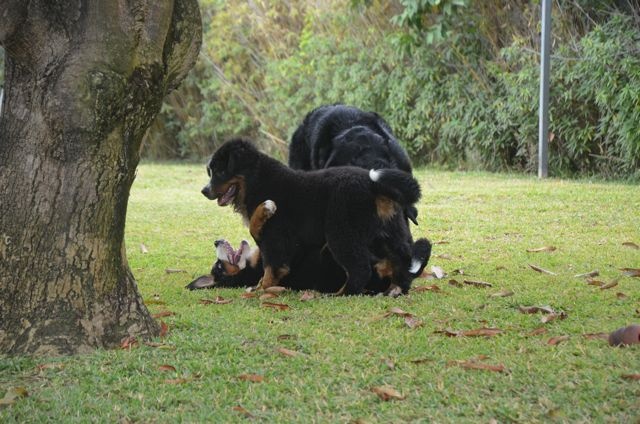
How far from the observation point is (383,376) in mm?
4613

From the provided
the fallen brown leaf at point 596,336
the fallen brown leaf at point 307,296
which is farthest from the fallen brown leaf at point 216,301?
the fallen brown leaf at point 596,336

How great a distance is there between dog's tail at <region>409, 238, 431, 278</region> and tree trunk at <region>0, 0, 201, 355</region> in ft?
8.69

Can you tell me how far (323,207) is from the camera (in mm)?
6758

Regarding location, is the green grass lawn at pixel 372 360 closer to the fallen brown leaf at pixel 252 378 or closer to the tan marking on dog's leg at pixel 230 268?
the fallen brown leaf at pixel 252 378

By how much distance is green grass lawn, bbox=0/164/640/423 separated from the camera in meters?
4.16

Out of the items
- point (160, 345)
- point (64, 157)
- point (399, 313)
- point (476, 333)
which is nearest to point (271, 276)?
point (399, 313)

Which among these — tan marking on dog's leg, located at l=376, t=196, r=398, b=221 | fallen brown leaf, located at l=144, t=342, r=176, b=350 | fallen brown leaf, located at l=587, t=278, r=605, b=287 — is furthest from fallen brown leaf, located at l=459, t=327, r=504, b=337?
fallen brown leaf, located at l=587, t=278, r=605, b=287

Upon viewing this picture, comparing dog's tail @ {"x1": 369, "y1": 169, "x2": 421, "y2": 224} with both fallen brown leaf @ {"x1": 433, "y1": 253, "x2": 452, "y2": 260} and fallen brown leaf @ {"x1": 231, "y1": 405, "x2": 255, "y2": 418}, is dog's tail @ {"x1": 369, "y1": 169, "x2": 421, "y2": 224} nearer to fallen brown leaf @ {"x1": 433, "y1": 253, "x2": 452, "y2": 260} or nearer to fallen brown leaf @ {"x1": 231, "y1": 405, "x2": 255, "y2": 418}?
fallen brown leaf @ {"x1": 433, "y1": 253, "x2": 452, "y2": 260}

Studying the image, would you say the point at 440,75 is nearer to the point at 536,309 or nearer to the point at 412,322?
the point at 536,309

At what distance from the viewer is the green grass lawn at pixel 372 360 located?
416cm

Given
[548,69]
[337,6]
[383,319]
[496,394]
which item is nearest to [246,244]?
[383,319]

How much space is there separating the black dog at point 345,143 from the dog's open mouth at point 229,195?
142cm

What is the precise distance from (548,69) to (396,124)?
4278mm

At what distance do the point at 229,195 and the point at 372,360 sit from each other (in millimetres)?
2637
